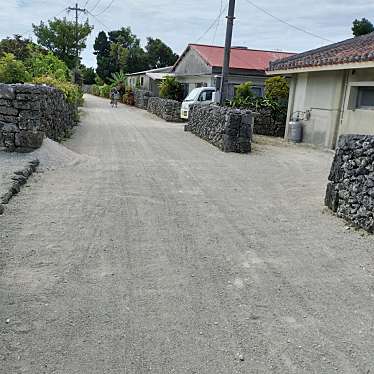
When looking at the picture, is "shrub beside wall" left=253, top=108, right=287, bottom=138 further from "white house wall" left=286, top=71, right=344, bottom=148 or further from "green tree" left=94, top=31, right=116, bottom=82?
"green tree" left=94, top=31, right=116, bottom=82

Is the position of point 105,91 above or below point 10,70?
below

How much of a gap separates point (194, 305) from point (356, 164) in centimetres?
345

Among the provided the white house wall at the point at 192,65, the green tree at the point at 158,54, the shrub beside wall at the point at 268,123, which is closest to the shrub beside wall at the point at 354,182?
the shrub beside wall at the point at 268,123

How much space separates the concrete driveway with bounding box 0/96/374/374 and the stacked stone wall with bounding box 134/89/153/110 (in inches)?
982

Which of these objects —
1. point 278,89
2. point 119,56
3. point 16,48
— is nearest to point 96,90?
point 119,56

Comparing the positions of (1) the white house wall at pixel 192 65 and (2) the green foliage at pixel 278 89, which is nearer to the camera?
(2) the green foliage at pixel 278 89

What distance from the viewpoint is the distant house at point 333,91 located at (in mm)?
12227

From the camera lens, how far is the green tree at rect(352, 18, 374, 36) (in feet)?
73.0

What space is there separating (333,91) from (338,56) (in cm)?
128

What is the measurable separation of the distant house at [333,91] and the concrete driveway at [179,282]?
Result: 5864mm

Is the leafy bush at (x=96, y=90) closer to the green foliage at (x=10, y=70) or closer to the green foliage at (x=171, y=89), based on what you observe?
the green foliage at (x=171, y=89)

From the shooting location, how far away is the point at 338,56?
12.8m

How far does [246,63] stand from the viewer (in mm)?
25344

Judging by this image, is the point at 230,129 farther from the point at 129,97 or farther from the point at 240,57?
the point at 129,97
